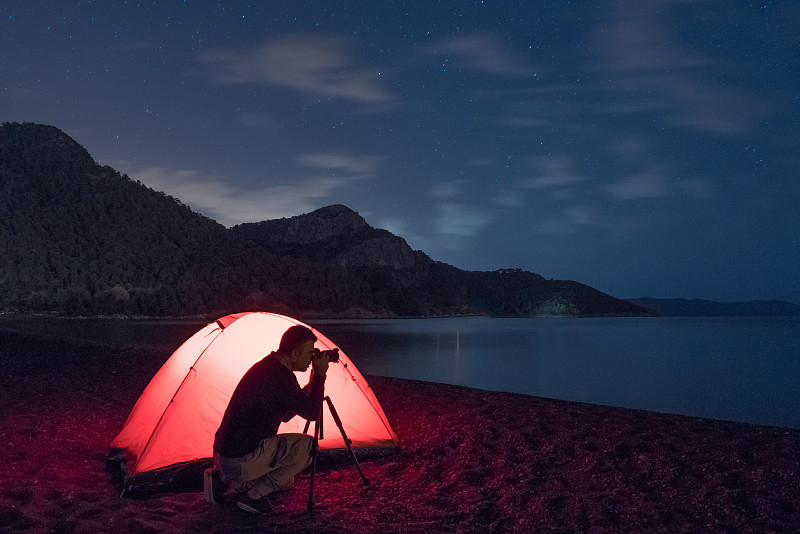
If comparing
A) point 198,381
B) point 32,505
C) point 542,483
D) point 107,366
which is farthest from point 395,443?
point 107,366

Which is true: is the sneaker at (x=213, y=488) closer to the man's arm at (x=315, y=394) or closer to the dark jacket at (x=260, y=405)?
the dark jacket at (x=260, y=405)

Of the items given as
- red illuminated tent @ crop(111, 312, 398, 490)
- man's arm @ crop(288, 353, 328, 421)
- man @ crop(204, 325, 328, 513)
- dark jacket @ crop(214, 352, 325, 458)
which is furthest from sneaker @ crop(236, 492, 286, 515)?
red illuminated tent @ crop(111, 312, 398, 490)

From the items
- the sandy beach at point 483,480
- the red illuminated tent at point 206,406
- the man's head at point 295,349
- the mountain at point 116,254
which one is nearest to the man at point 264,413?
the man's head at point 295,349

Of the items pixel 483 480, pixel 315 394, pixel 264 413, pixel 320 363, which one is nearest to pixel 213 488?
pixel 264 413

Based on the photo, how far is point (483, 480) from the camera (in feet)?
22.5

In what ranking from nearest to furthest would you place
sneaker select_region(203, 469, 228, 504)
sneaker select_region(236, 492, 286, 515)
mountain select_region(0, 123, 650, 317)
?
sneaker select_region(236, 492, 286, 515) < sneaker select_region(203, 469, 228, 504) < mountain select_region(0, 123, 650, 317)

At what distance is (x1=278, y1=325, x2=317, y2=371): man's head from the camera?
5328 mm

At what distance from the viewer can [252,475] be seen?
549 centimetres

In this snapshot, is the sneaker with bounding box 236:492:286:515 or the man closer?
the man

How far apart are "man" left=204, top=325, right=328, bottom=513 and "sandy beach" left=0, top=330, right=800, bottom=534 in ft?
1.08

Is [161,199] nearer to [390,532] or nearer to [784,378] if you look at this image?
[784,378]

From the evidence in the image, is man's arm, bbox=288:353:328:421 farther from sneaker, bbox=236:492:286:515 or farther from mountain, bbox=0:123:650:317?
mountain, bbox=0:123:650:317

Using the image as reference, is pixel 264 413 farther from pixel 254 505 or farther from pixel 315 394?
pixel 254 505

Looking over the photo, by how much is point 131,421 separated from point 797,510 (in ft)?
26.0
